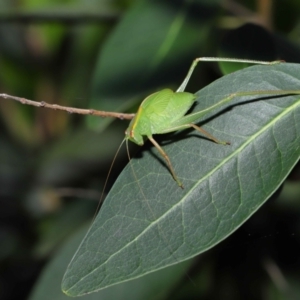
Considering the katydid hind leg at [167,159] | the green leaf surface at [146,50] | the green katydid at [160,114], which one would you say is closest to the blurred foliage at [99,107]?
the green leaf surface at [146,50]

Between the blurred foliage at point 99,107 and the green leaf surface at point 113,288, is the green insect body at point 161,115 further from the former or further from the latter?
the green leaf surface at point 113,288

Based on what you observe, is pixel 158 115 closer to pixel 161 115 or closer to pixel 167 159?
pixel 161 115

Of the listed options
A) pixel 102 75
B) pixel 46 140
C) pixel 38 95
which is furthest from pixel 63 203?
pixel 102 75

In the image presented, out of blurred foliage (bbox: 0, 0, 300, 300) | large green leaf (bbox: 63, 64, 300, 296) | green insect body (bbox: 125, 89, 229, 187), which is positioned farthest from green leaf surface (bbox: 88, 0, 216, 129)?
large green leaf (bbox: 63, 64, 300, 296)

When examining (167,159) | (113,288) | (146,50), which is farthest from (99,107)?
(113,288)

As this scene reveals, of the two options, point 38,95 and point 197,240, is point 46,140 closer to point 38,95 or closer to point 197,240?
point 38,95
